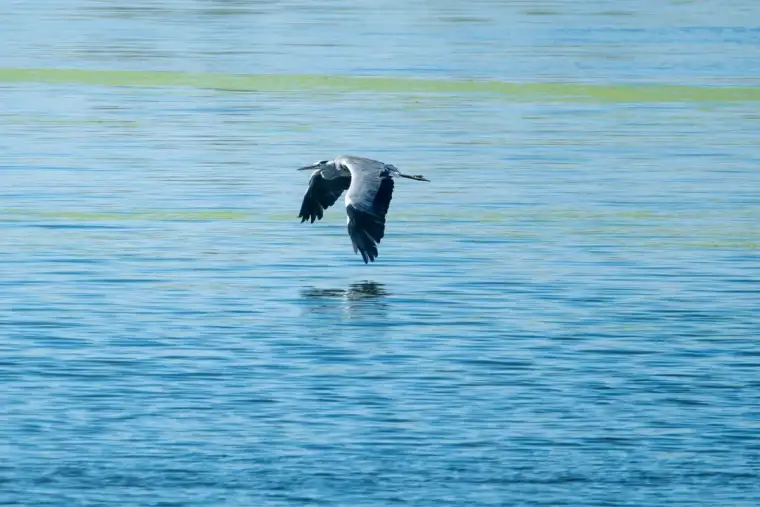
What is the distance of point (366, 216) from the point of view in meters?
16.6

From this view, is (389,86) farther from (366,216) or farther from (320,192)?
(366,216)

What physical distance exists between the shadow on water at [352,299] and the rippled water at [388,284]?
A: 0.06m

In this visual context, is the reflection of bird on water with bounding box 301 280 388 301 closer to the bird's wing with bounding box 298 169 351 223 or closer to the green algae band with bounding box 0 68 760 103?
the bird's wing with bounding box 298 169 351 223

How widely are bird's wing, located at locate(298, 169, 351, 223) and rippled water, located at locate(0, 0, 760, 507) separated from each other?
0.41 m

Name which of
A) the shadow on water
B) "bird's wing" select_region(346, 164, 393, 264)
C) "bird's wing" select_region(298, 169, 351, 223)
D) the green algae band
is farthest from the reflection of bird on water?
the green algae band

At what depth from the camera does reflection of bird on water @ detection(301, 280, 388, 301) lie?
16172 mm

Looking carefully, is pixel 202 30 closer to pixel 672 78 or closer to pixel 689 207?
pixel 672 78

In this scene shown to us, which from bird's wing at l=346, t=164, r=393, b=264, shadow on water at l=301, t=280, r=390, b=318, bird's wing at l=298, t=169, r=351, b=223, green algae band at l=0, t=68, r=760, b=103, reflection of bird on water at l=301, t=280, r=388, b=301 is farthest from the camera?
green algae band at l=0, t=68, r=760, b=103

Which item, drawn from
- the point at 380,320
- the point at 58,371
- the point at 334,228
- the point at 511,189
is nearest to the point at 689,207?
the point at 511,189

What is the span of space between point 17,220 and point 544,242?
5.11 m

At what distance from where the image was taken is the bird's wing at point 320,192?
18281mm

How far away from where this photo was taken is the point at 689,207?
21.1 metres

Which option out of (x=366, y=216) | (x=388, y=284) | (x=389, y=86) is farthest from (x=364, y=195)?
(x=389, y=86)

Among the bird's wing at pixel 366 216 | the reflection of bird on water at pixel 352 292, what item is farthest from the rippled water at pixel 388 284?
the bird's wing at pixel 366 216
